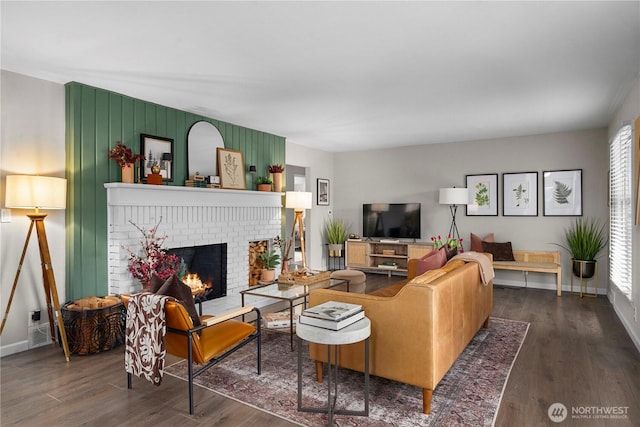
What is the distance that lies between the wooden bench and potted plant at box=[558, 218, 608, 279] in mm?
247

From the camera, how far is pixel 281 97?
13.9ft

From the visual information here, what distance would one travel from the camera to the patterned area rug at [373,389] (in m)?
2.35

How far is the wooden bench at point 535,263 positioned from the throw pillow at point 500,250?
0.09 meters

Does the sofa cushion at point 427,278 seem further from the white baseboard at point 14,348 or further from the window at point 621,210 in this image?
the white baseboard at point 14,348

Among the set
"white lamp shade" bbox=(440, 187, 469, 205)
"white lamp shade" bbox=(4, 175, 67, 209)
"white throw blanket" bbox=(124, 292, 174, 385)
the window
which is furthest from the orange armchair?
"white lamp shade" bbox=(440, 187, 469, 205)

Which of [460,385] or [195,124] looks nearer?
[460,385]

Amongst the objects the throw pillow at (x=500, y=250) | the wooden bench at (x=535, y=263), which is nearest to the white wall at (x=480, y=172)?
the wooden bench at (x=535, y=263)

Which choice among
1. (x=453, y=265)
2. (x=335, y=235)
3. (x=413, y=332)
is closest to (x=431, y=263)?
(x=453, y=265)

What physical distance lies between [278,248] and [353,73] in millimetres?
3412

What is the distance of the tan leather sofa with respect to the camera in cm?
234

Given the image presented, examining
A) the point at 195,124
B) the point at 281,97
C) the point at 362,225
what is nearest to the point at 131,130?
the point at 195,124

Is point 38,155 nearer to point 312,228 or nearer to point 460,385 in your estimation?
point 460,385

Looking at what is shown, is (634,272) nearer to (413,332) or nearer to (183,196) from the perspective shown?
(413,332)

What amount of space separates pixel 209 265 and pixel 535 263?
16.3 feet
